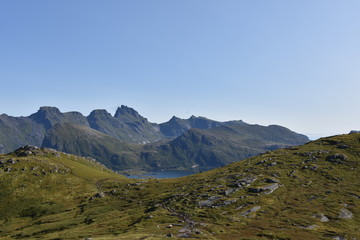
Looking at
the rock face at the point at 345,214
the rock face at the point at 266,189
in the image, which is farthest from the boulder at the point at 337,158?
the rock face at the point at 345,214

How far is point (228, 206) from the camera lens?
9262 cm

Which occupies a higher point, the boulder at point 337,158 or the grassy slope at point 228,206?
the boulder at point 337,158

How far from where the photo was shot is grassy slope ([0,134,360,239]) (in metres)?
72.1

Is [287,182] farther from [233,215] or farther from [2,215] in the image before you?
[2,215]

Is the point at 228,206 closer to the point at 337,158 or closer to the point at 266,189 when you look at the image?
the point at 266,189

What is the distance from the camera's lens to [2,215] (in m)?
139

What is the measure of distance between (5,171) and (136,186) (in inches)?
4082

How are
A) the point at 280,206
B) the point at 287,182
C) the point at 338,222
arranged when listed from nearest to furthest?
1. the point at 338,222
2. the point at 280,206
3. the point at 287,182

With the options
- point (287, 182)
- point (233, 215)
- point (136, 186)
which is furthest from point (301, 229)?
point (136, 186)

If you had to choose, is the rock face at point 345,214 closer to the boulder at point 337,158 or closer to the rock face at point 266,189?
the rock face at point 266,189

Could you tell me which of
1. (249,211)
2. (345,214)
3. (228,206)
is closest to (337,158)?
(345,214)

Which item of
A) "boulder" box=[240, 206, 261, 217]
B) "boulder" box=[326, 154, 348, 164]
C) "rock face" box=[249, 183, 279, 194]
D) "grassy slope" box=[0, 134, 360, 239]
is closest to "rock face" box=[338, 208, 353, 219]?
"grassy slope" box=[0, 134, 360, 239]

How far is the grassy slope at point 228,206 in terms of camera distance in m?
72.1

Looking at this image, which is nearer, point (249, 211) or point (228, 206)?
point (249, 211)
